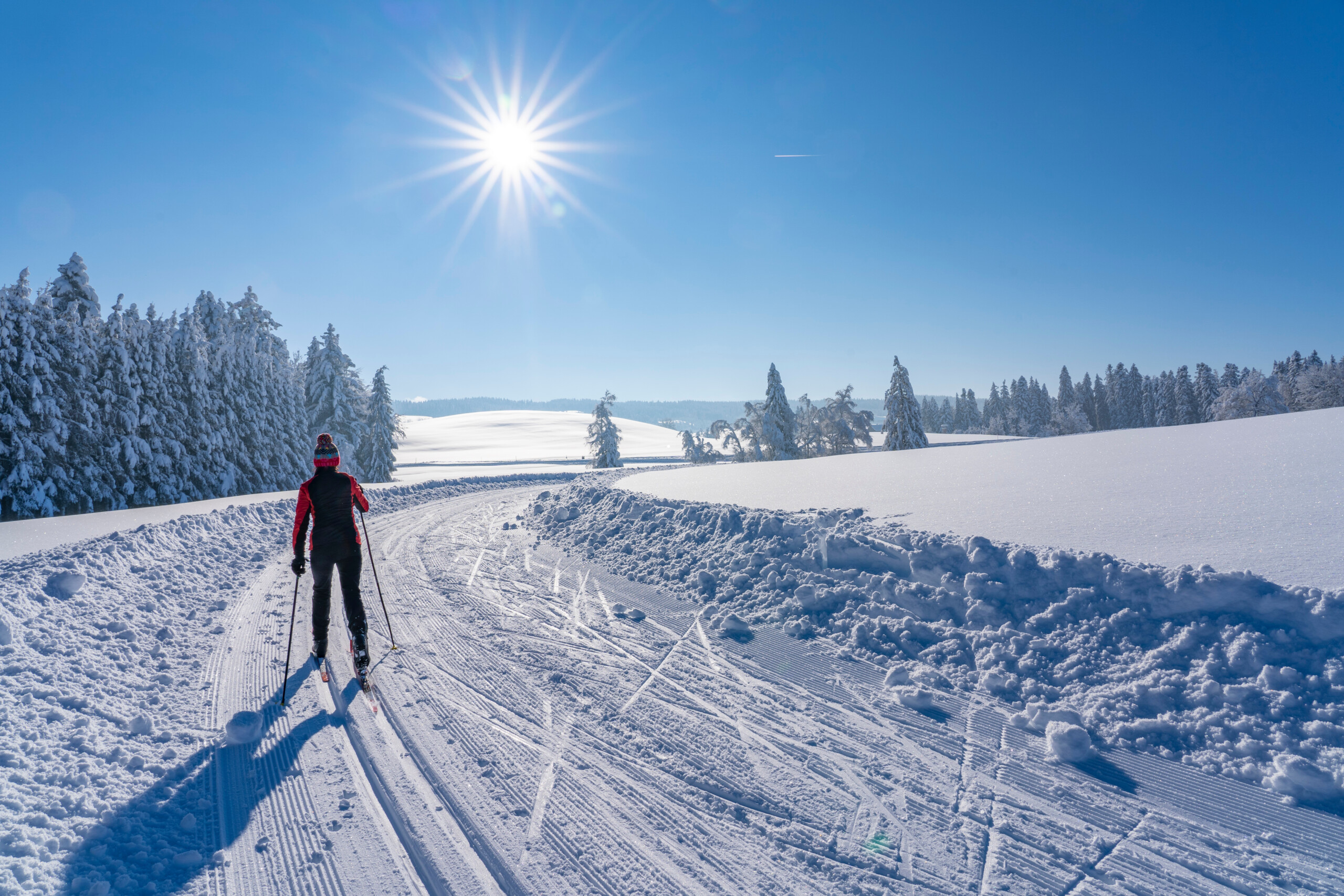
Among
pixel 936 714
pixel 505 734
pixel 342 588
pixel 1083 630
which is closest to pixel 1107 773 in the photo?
pixel 936 714

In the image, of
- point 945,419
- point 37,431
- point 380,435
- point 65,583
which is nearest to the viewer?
point 65,583

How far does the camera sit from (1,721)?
4238 mm

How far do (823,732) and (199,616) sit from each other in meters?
8.24

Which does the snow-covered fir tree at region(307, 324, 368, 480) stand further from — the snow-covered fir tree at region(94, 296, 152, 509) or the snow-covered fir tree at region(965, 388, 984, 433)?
the snow-covered fir tree at region(965, 388, 984, 433)

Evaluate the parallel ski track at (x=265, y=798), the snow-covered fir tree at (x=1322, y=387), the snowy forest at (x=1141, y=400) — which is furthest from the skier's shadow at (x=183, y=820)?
the snow-covered fir tree at (x=1322, y=387)

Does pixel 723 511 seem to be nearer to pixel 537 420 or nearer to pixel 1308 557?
pixel 1308 557

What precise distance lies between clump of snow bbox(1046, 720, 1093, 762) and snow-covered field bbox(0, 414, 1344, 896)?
0.7 inches

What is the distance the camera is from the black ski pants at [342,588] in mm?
5617

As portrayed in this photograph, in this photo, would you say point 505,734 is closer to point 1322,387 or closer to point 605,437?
point 605,437

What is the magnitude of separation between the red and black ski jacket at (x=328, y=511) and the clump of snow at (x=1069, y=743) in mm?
6330

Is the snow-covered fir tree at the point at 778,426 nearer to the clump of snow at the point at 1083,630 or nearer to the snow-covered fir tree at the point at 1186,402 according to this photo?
the clump of snow at the point at 1083,630

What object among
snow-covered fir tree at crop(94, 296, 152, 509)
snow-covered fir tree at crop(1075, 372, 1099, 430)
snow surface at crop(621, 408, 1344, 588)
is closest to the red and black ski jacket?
snow surface at crop(621, 408, 1344, 588)

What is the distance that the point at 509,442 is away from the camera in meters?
99.3

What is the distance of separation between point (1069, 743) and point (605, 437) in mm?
46671
